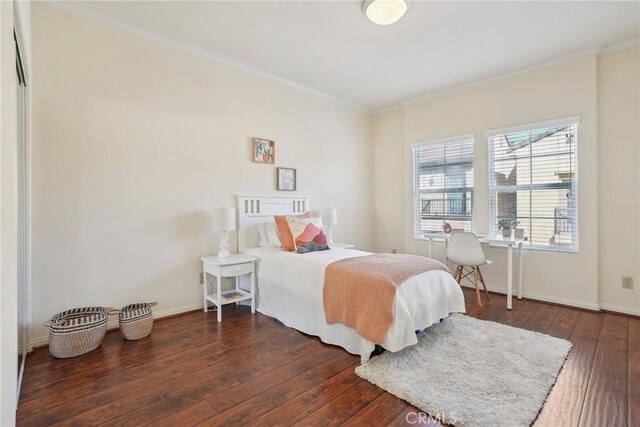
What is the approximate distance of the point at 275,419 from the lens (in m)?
1.57

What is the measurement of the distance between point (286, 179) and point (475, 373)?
2.90 m

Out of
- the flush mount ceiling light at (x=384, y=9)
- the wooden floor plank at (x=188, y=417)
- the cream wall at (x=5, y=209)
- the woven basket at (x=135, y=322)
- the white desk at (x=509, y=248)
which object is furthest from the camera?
the white desk at (x=509, y=248)

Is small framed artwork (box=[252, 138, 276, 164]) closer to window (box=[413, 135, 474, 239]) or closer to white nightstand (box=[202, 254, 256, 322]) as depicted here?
white nightstand (box=[202, 254, 256, 322])

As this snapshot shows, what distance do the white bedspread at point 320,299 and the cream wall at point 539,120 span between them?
1598 millimetres

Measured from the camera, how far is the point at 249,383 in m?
1.89

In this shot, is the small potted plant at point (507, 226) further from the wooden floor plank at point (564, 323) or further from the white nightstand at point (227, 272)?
the white nightstand at point (227, 272)

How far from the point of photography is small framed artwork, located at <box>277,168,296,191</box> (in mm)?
3904

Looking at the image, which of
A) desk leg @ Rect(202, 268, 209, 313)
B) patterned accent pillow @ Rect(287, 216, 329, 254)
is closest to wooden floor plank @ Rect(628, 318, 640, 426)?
patterned accent pillow @ Rect(287, 216, 329, 254)

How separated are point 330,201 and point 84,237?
2.99 m

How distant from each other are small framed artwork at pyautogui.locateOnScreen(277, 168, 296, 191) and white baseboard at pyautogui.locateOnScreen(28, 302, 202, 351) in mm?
1702

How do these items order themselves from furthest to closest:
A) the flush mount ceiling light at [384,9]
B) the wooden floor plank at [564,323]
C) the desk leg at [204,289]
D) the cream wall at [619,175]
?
the desk leg at [204,289], the cream wall at [619,175], the wooden floor plank at [564,323], the flush mount ceiling light at [384,9]

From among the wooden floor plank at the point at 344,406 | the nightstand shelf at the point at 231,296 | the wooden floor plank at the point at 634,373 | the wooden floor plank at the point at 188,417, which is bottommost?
the wooden floor plank at the point at 188,417

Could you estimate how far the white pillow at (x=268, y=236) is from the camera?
3.55 meters

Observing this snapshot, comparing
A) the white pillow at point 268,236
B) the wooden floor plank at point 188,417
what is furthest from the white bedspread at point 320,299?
the wooden floor plank at point 188,417
